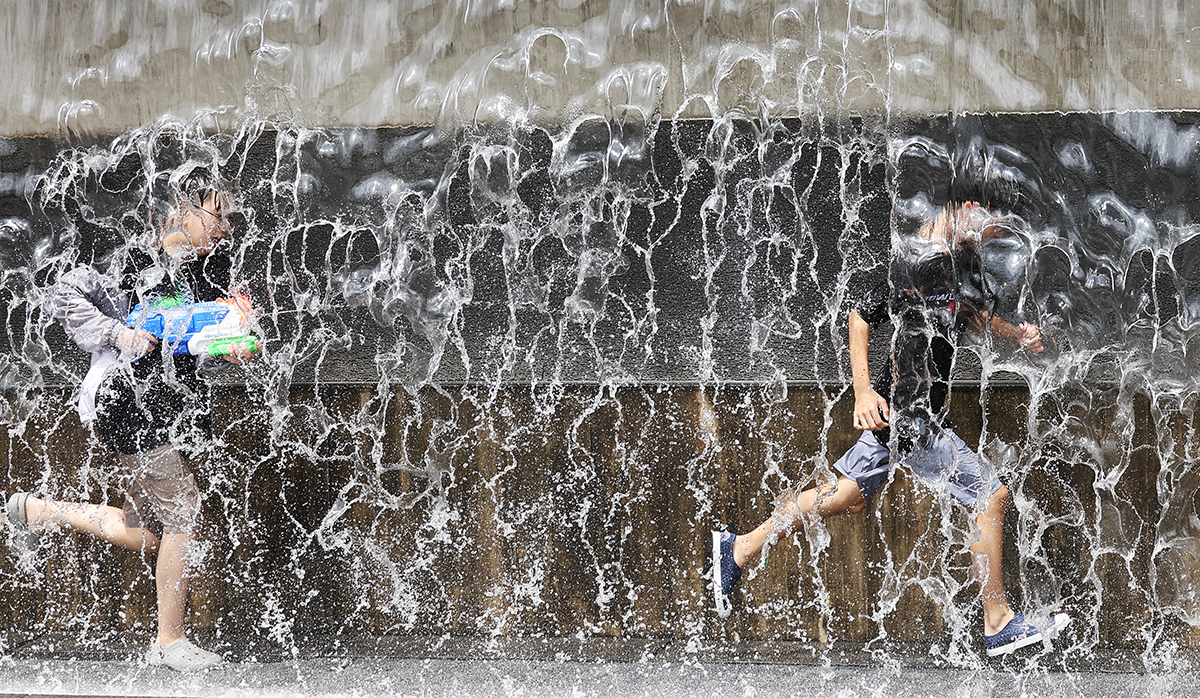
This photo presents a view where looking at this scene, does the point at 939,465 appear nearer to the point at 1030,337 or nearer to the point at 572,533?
the point at 1030,337

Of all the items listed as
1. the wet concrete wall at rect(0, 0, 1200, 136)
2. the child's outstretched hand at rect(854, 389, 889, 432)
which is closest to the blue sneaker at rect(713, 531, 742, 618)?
the child's outstretched hand at rect(854, 389, 889, 432)

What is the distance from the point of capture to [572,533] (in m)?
4.10

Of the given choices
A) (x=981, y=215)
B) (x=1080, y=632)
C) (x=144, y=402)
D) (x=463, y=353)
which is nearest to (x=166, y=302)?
(x=144, y=402)

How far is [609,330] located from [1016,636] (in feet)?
6.08

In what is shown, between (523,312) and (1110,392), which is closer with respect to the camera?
(1110,392)

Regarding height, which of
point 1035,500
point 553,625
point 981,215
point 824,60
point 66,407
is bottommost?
point 553,625

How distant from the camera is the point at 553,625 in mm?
4148

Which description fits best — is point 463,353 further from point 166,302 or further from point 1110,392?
point 1110,392

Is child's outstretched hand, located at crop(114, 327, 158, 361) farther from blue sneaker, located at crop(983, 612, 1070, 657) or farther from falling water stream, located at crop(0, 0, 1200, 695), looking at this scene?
blue sneaker, located at crop(983, 612, 1070, 657)

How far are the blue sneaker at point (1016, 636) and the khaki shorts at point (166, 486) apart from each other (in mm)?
2947

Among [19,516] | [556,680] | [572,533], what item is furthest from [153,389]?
[556,680]

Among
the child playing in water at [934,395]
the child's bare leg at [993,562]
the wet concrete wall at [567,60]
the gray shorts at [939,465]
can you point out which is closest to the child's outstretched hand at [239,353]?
the wet concrete wall at [567,60]

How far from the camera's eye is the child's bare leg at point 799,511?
150 inches

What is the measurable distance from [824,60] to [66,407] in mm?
3328
